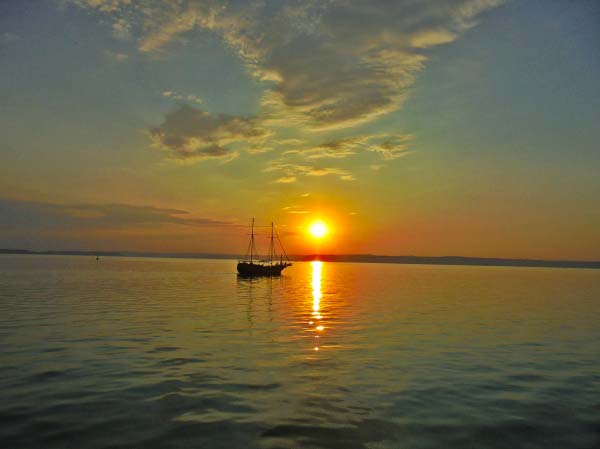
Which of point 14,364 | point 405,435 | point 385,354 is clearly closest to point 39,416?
point 14,364

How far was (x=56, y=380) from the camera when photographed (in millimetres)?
16109

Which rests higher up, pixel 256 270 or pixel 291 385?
pixel 256 270

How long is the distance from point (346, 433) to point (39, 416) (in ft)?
30.3

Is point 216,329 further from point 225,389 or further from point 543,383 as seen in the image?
point 543,383

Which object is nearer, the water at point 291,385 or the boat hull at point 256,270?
the water at point 291,385

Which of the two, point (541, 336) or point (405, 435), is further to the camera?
point (541, 336)

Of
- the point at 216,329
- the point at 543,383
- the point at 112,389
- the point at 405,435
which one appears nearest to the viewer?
the point at 405,435

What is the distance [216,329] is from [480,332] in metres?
20.2

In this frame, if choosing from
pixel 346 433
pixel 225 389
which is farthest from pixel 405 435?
pixel 225 389

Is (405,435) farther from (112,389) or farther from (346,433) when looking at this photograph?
(112,389)

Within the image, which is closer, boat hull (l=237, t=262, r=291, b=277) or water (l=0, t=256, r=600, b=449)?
water (l=0, t=256, r=600, b=449)

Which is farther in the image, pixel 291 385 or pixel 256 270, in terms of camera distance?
pixel 256 270

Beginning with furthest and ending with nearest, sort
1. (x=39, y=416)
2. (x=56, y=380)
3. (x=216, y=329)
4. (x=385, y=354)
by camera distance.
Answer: (x=216, y=329) → (x=385, y=354) → (x=56, y=380) → (x=39, y=416)

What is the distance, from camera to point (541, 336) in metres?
30.2
